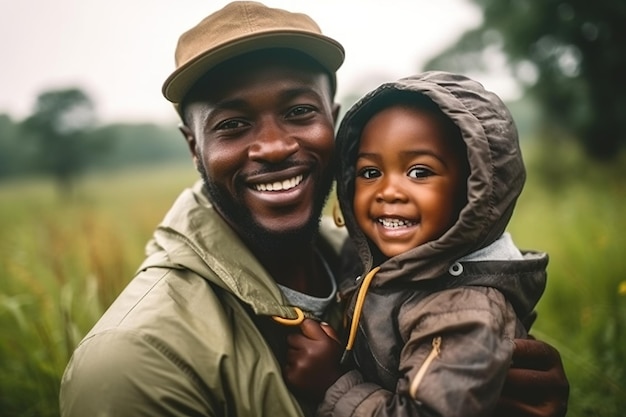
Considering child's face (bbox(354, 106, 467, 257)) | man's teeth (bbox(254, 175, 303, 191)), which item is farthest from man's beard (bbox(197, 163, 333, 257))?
child's face (bbox(354, 106, 467, 257))

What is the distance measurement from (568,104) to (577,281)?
1139 cm

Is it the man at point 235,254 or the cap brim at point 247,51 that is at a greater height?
the cap brim at point 247,51

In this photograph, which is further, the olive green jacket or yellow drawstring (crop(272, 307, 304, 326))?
yellow drawstring (crop(272, 307, 304, 326))

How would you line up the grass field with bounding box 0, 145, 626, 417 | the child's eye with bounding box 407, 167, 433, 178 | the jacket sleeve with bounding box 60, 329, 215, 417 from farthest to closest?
the grass field with bounding box 0, 145, 626, 417 < the child's eye with bounding box 407, 167, 433, 178 < the jacket sleeve with bounding box 60, 329, 215, 417

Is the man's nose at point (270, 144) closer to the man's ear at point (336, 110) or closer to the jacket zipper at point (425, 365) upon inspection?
the man's ear at point (336, 110)

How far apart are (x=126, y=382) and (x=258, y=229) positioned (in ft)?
2.75

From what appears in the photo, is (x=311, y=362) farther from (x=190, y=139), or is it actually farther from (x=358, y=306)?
(x=190, y=139)

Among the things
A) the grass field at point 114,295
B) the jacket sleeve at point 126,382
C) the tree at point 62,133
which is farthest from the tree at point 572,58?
the tree at point 62,133

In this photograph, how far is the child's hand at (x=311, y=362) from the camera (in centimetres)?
169

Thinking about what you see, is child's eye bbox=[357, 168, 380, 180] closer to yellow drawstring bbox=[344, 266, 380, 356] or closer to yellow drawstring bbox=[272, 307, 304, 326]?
yellow drawstring bbox=[344, 266, 380, 356]

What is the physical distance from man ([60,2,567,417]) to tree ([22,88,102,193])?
58.6 ft

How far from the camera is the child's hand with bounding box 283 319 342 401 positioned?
1689 mm

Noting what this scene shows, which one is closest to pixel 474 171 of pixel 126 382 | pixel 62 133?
pixel 126 382

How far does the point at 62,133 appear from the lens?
21.8 m
